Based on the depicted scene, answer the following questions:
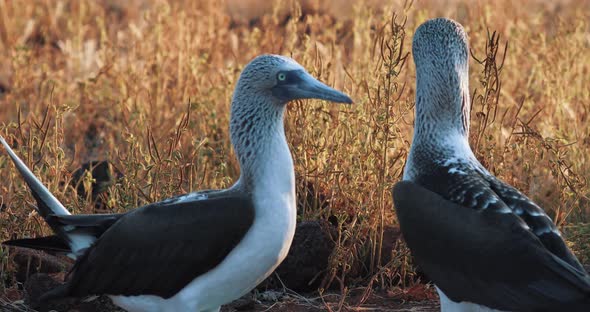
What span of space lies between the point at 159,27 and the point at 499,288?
175 inches

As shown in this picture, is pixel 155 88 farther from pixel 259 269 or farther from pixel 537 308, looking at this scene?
pixel 537 308

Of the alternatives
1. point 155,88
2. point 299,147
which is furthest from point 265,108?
point 155,88

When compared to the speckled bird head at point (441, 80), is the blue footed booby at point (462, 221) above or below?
Result: below

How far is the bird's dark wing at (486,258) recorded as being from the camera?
417cm

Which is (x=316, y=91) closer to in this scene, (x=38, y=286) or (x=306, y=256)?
(x=306, y=256)

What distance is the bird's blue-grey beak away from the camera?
15.1 feet

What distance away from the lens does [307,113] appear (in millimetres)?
6066

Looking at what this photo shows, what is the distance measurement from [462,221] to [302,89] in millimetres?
894

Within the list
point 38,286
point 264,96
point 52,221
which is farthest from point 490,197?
point 38,286

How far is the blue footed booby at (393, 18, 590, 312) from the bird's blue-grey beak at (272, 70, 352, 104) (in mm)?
535

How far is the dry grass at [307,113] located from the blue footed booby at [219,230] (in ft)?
2.89

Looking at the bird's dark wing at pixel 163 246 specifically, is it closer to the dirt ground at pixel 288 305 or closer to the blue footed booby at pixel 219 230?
the blue footed booby at pixel 219 230

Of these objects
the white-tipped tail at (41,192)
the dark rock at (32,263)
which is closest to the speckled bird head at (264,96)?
the white-tipped tail at (41,192)

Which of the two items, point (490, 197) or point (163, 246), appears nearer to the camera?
point (490, 197)
